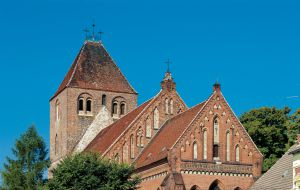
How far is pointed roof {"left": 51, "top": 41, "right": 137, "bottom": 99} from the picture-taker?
226 ft

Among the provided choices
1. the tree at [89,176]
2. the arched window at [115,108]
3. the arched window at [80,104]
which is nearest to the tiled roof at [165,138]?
the tree at [89,176]

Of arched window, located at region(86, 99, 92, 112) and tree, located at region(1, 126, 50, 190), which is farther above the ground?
arched window, located at region(86, 99, 92, 112)

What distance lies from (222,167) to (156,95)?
34.6 feet

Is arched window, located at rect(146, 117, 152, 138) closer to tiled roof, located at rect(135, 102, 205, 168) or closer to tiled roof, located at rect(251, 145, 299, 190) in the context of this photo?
tiled roof, located at rect(135, 102, 205, 168)

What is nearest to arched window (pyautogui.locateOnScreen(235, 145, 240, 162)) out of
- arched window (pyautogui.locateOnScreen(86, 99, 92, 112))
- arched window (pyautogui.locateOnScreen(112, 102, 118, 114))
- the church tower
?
the church tower

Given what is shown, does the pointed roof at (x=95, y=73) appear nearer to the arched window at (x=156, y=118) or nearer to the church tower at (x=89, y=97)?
the church tower at (x=89, y=97)

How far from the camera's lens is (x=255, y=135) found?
198ft

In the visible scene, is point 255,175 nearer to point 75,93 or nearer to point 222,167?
point 222,167

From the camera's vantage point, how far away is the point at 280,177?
4038 cm

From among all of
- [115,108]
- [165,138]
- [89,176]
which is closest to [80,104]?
[115,108]

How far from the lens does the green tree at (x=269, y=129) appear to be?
197 feet

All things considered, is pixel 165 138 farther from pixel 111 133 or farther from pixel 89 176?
pixel 89 176

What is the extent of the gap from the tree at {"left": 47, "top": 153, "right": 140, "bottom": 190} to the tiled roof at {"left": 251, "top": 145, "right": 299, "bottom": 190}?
8.19 metres

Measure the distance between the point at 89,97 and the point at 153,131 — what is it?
44.7ft
